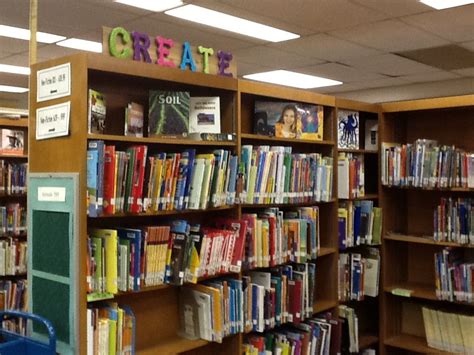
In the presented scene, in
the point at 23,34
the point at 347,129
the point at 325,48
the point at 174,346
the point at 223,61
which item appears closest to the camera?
the point at 174,346

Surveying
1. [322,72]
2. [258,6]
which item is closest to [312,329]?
[258,6]

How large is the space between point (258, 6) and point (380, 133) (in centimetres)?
147

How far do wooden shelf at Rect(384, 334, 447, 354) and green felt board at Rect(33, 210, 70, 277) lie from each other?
266cm

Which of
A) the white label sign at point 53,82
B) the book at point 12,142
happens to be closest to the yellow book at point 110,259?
the white label sign at point 53,82

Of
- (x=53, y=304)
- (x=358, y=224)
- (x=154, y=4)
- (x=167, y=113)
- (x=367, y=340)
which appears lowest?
(x=367, y=340)

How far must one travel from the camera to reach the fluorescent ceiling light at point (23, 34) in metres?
5.22

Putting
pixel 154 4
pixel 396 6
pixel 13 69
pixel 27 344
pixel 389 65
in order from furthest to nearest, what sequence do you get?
1. pixel 13 69
2. pixel 389 65
3. pixel 396 6
4. pixel 154 4
5. pixel 27 344

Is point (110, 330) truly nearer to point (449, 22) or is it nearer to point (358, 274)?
point (358, 274)

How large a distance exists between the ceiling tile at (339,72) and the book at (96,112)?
5.01 meters

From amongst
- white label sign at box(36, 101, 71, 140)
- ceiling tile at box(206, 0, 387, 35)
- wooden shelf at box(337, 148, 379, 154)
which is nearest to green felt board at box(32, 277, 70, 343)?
white label sign at box(36, 101, 71, 140)

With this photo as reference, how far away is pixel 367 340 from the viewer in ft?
13.2

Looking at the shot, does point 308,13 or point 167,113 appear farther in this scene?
point 308,13

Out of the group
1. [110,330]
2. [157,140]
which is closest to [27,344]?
[110,330]

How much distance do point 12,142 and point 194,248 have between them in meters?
2.82
